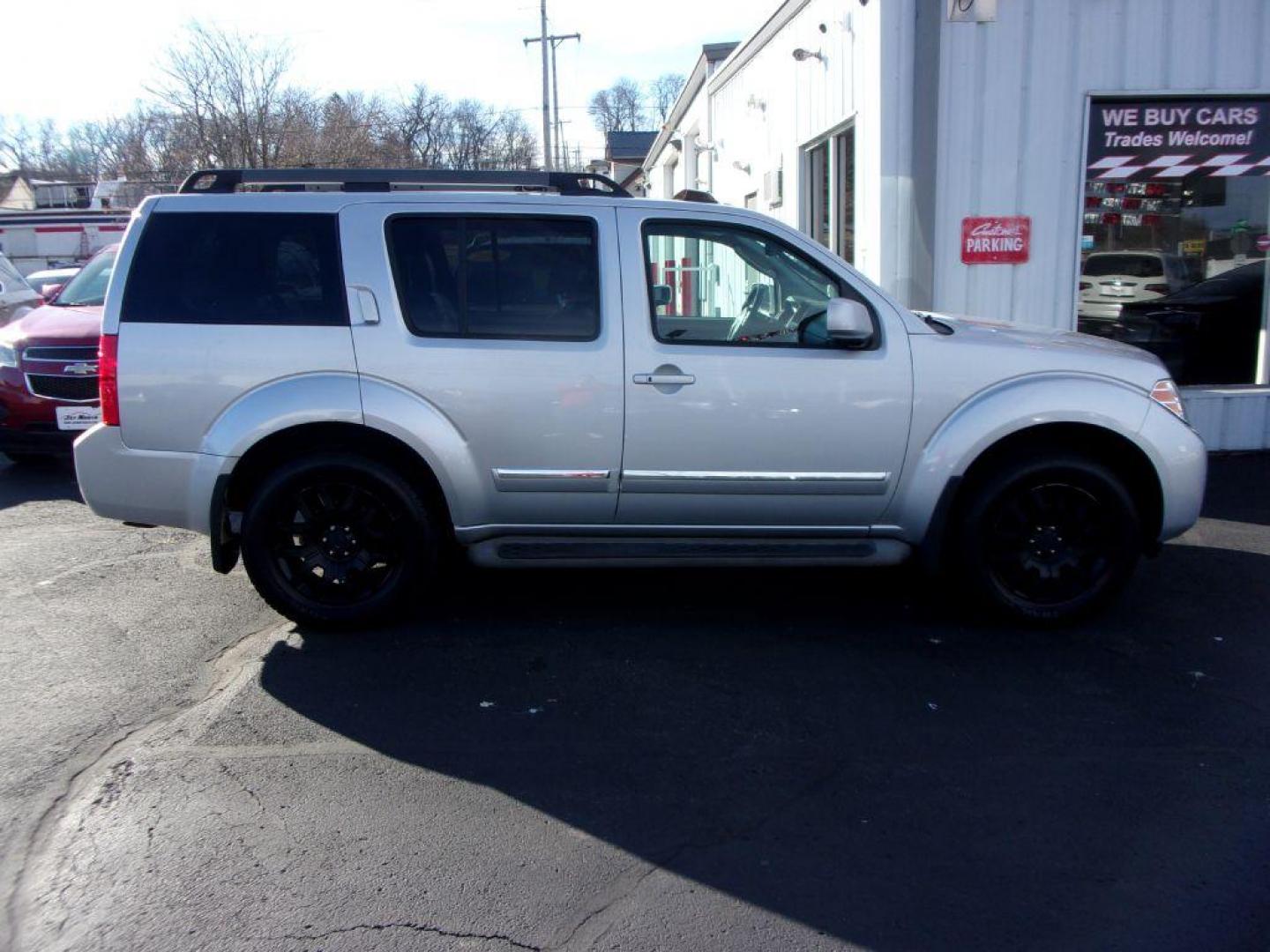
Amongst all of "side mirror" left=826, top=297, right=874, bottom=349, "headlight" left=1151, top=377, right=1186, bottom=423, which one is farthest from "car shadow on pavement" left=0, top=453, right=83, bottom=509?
"headlight" left=1151, top=377, right=1186, bottom=423

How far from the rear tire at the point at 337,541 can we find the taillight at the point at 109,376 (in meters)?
0.72

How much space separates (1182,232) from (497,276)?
6.67m

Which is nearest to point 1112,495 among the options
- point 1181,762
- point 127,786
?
point 1181,762

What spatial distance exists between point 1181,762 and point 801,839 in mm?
1534

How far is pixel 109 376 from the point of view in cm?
496

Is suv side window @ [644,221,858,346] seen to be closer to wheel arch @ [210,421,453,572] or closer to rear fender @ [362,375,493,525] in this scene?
rear fender @ [362,375,493,525]

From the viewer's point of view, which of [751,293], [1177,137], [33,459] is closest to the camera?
[751,293]

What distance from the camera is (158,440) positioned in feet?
16.5

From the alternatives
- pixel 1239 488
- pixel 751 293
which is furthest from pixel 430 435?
pixel 1239 488

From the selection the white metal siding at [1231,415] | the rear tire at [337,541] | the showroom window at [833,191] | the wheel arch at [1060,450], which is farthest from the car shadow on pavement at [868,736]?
the showroom window at [833,191]

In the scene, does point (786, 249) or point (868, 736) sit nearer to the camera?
point (868, 736)

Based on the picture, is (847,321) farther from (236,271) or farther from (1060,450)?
(236,271)

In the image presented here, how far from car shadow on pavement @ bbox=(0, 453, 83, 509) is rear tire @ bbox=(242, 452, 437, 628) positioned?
156 inches

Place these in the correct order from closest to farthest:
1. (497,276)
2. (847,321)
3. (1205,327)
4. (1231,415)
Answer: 1. (847,321)
2. (497,276)
3. (1231,415)
4. (1205,327)
